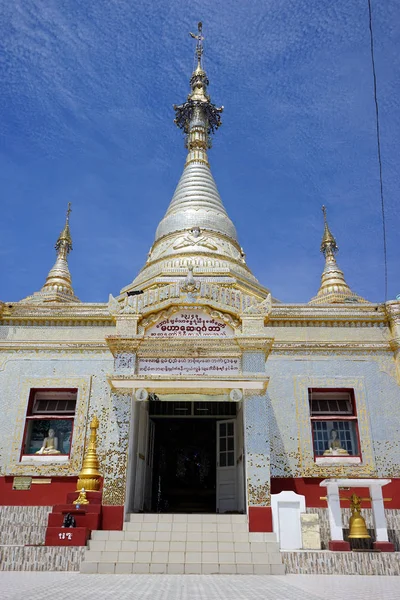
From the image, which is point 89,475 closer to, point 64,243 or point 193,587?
point 193,587

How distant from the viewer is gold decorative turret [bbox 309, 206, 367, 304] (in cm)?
2452

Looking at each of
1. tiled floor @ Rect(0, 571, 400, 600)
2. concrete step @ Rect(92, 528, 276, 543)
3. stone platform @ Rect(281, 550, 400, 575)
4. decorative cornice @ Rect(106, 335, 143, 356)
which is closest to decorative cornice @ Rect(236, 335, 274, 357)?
decorative cornice @ Rect(106, 335, 143, 356)

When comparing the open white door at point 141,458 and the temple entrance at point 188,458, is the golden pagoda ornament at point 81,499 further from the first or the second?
the open white door at point 141,458

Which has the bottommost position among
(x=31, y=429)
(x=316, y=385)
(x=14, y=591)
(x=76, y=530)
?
(x=14, y=591)

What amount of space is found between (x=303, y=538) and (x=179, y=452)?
387 inches

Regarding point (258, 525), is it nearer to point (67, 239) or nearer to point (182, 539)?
point (182, 539)

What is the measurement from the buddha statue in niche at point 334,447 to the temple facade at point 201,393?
0.04m

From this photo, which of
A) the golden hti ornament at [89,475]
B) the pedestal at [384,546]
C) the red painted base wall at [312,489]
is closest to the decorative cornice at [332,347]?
the red painted base wall at [312,489]

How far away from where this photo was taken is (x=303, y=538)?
10.2 meters

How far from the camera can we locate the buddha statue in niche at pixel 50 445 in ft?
48.2

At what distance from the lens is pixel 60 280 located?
86.9ft

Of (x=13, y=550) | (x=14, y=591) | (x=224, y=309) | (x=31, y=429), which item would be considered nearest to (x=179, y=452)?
(x=31, y=429)

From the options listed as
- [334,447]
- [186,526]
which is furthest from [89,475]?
[334,447]

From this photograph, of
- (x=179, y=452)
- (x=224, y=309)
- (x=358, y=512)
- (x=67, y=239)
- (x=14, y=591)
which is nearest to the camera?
(x=14, y=591)
